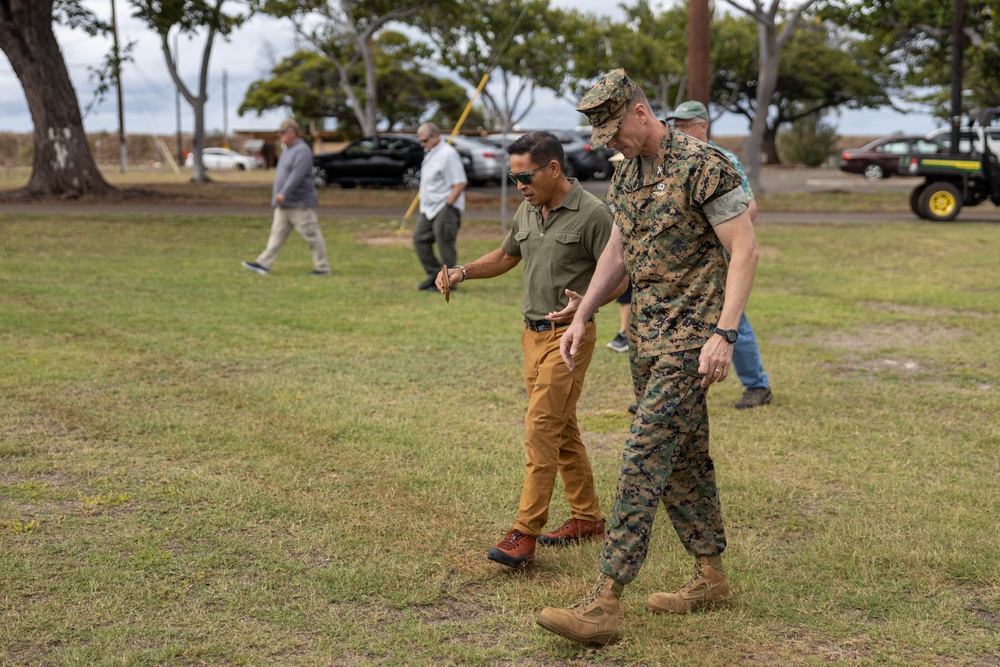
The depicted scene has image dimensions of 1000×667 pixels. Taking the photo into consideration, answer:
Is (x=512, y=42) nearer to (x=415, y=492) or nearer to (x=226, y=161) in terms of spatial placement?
(x=226, y=161)

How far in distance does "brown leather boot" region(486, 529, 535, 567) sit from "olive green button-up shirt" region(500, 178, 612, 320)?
2.98 ft

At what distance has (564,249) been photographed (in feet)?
14.7

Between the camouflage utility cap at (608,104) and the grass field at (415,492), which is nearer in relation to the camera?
the camouflage utility cap at (608,104)

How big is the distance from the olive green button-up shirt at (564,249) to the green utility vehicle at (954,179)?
18717 mm

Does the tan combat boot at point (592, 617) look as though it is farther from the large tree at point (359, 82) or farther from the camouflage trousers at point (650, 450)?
the large tree at point (359, 82)

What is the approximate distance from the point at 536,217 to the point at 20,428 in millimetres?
3635

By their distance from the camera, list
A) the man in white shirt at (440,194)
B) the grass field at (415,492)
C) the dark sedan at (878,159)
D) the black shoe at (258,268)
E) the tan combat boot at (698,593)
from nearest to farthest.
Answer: the grass field at (415,492), the tan combat boot at (698,593), the man in white shirt at (440,194), the black shoe at (258,268), the dark sedan at (878,159)

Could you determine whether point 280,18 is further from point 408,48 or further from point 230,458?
point 230,458

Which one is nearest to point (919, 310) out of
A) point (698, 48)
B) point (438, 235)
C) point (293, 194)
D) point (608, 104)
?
point (698, 48)

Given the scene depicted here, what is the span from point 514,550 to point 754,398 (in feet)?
10.7

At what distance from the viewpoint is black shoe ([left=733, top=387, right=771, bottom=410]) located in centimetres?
714

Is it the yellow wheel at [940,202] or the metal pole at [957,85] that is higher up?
the metal pole at [957,85]

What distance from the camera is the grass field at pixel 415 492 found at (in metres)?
3.87

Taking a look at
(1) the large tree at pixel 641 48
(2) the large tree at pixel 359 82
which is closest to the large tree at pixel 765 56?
(1) the large tree at pixel 641 48
